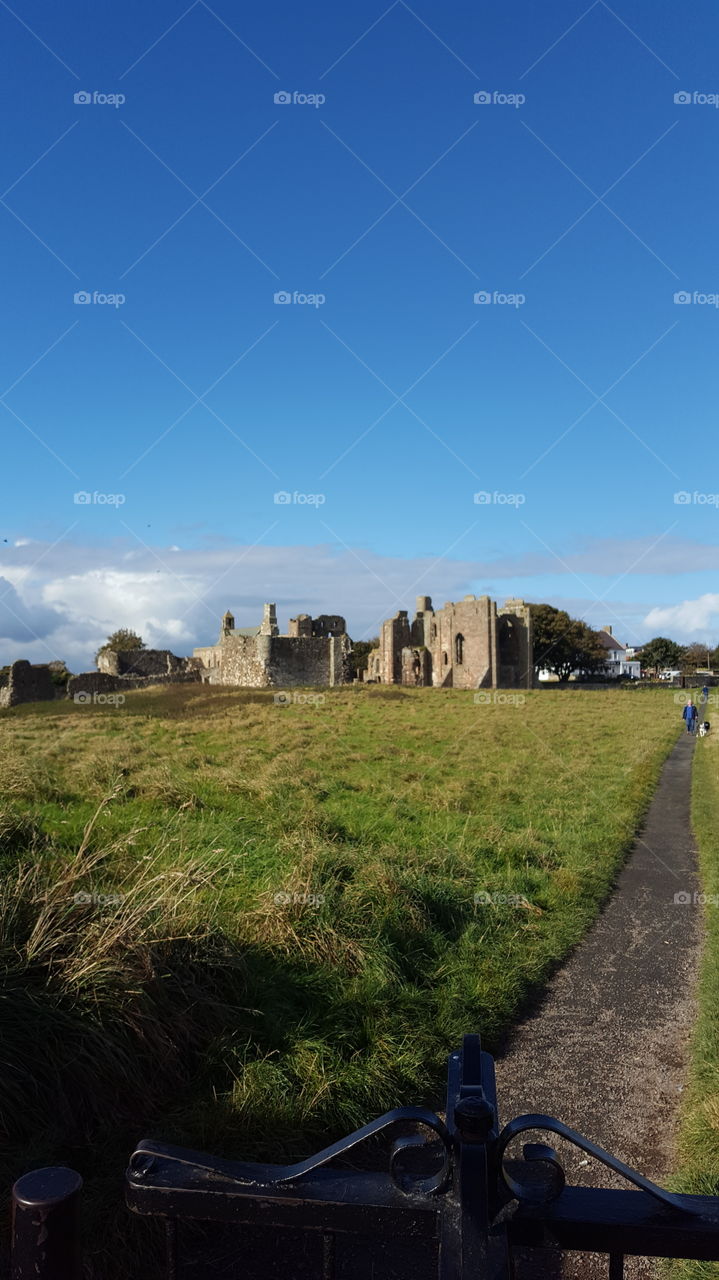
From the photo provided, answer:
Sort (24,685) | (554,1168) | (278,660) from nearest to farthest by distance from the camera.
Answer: (554,1168)
(24,685)
(278,660)

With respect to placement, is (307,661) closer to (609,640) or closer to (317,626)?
(317,626)

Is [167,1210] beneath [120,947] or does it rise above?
above

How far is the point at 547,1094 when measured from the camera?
571 cm

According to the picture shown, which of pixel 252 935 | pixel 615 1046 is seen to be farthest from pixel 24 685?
pixel 615 1046

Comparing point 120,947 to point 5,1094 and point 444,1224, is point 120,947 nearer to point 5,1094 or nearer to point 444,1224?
point 5,1094

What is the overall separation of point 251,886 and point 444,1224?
6.29 metres

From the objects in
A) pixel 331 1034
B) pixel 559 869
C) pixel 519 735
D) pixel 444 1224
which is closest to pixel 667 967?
pixel 559 869

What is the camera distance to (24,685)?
34.5 metres

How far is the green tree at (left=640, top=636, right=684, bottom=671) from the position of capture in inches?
4697

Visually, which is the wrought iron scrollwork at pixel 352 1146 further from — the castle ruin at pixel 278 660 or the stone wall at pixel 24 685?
the castle ruin at pixel 278 660

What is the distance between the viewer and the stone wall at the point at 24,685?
110ft

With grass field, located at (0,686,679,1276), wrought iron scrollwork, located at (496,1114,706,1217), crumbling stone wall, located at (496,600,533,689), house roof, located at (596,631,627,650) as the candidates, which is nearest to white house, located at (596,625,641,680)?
house roof, located at (596,631,627,650)

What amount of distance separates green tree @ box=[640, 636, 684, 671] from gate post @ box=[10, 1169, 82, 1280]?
125m

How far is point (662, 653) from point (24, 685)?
104188 mm
